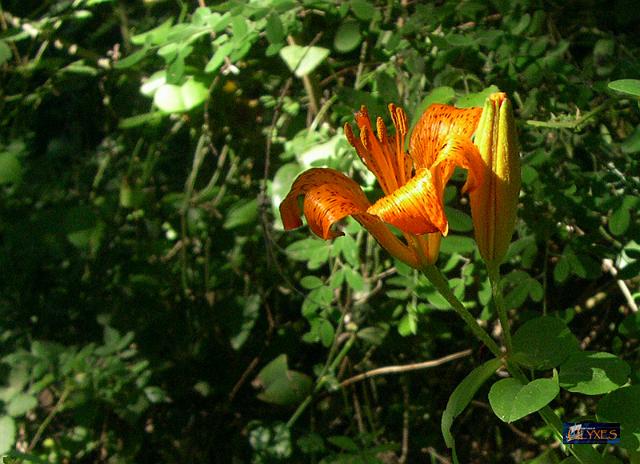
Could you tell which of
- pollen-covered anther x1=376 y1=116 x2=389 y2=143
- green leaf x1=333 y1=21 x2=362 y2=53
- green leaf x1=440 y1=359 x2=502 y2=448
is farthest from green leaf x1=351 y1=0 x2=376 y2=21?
green leaf x1=440 y1=359 x2=502 y2=448

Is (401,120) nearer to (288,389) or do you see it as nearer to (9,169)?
(288,389)

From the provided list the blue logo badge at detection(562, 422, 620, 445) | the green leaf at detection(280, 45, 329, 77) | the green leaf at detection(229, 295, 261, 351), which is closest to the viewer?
the blue logo badge at detection(562, 422, 620, 445)

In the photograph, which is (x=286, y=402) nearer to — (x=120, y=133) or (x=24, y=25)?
(x=120, y=133)

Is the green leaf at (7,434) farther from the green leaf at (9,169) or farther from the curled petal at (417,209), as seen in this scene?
the curled petal at (417,209)

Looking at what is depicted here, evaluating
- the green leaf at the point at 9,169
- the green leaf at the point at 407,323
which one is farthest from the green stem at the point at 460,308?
the green leaf at the point at 9,169

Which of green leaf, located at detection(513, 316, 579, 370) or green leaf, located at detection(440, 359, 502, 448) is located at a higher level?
green leaf, located at detection(440, 359, 502, 448)

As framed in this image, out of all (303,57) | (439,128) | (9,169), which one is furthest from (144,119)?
(439,128)

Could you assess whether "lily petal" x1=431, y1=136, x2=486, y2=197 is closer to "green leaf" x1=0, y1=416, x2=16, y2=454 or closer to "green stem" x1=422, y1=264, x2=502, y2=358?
"green stem" x1=422, y1=264, x2=502, y2=358

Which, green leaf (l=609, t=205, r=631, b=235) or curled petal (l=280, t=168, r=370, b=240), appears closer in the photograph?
curled petal (l=280, t=168, r=370, b=240)
